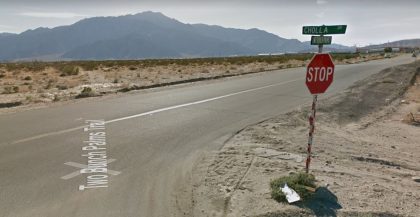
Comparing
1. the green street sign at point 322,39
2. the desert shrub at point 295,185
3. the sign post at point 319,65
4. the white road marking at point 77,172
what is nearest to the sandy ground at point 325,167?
the desert shrub at point 295,185

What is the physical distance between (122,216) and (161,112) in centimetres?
683

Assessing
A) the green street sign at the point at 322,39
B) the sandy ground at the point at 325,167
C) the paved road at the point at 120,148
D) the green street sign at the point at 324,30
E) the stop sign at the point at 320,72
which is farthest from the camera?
the stop sign at the point at 320,72

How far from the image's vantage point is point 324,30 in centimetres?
550

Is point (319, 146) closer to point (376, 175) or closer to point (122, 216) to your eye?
point (376, 175)

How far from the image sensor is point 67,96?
48.7 ft

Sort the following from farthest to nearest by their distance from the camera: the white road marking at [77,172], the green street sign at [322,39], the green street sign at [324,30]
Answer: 1. the white road marking at [77,172]
2. the green street sign at [322,39]
3. the green street sign at [324,30]

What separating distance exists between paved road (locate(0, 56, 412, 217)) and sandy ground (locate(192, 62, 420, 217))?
0.58 metres

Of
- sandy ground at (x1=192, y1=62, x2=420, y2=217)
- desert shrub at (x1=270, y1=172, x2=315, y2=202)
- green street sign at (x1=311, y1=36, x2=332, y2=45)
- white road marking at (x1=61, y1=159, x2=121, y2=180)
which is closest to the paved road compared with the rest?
white road marking at (x1=61, y1=159, x2=121, y2=180)

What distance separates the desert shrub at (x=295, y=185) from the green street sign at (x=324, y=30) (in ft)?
6.86

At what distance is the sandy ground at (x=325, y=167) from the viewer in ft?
16.1

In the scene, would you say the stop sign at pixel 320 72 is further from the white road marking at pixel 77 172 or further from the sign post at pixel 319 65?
the white road marking at pixel 77 172

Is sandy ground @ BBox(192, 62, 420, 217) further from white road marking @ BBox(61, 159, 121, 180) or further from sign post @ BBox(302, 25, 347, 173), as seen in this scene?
white road marking @ BBox(61, 159, 121, 180)

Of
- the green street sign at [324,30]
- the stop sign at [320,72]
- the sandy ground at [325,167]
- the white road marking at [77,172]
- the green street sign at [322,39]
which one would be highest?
the green street sign at [324,30]

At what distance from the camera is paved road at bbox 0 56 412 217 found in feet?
16.5
